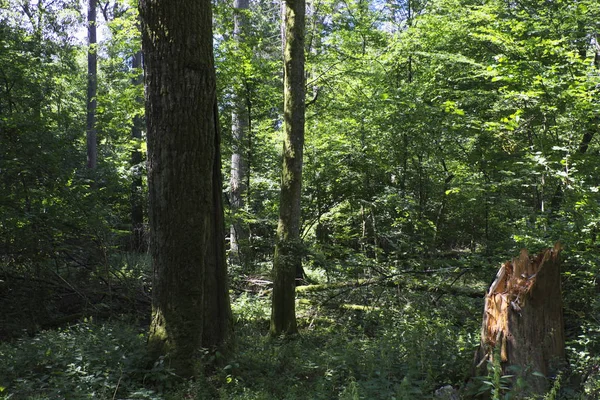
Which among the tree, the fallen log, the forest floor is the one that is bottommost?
the forest floor

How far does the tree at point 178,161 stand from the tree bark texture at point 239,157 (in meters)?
5.48

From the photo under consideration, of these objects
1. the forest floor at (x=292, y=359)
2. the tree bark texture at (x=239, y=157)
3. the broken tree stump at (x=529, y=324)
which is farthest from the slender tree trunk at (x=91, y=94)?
the broken tree stump at (x=529, y=324)

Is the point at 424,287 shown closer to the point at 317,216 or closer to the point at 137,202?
the point at 317,216

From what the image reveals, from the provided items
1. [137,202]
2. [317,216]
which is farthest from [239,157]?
[137,202]

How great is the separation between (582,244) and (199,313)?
14.8ft

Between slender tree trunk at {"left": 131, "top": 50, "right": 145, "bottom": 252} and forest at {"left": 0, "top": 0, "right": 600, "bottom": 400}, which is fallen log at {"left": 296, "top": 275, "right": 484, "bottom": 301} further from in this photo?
slender tree trunk at {"left": 131, "top": 50, "right": 145, "bottom": 252}

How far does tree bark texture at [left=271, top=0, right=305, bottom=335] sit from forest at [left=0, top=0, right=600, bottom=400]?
0.11ft

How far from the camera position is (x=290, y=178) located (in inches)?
294

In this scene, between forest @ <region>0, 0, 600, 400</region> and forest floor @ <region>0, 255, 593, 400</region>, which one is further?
forest @ <region>0, 0, 600, 400</region>

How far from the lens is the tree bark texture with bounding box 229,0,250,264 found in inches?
419

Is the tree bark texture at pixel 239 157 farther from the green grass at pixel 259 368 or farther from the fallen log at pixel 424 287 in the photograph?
the green grass at pixel 259 368

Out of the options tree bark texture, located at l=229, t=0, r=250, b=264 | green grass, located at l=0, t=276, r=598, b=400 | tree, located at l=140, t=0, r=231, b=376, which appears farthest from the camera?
tree bark texture, located at l=229, t=0, r=250, b=264

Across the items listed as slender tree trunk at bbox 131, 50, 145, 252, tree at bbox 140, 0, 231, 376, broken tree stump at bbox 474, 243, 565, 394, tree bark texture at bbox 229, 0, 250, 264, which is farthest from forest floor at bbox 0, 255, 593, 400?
slender tree trunk at bbox 131, 50, 145, 252

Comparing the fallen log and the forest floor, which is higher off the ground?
the fallen log
